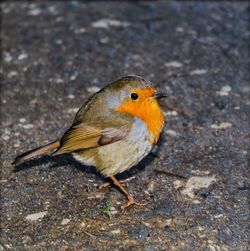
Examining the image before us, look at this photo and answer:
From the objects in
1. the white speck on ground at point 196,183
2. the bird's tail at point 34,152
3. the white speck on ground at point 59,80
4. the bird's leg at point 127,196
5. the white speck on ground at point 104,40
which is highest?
the bird's tail at point 34,152

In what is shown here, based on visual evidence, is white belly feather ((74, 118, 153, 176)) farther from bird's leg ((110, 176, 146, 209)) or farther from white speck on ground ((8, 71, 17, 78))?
white speck on ground ((8, 71, 17, 78))

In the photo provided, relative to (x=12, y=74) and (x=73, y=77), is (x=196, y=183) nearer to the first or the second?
(x=73, y=77)

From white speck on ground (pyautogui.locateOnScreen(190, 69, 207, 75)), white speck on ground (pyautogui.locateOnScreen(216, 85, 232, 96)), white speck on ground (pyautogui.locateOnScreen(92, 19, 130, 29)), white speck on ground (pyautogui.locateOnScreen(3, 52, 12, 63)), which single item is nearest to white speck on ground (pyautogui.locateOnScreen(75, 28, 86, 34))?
white speck on ground (pyautogui.locateOnScreen(92, 19, 130, 29))

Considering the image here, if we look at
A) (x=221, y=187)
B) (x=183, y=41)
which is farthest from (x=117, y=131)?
(x=183, y=41)

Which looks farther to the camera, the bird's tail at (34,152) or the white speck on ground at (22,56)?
the white speck on ground at (22,56)

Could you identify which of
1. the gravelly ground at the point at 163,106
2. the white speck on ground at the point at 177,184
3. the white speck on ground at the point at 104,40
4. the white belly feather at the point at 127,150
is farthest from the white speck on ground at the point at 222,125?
the white speck on ground at the point at 104,40

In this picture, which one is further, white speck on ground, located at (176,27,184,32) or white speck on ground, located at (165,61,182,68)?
white speck on ground, located at (176,27,184,32)

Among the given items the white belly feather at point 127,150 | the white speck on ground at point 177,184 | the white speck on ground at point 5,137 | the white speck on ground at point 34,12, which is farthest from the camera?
the white speck on ground at point 34,12

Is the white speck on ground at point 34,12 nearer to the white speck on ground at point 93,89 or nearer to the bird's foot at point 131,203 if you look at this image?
the white speck on ground at point 93,89
